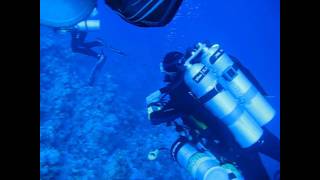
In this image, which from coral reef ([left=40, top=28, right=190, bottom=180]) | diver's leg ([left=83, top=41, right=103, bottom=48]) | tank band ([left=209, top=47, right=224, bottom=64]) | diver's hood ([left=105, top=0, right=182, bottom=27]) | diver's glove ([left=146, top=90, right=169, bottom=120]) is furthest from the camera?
diver's leg ([left=83, top=41, right=103, bottom=48])

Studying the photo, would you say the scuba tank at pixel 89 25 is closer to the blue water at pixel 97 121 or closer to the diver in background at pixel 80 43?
the diver in background at pixel 80 43

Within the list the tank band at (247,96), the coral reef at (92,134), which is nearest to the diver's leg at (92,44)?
the coral reef at (92,134)

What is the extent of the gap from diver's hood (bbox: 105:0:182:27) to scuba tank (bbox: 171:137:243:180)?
3.80m

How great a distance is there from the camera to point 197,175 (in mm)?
4656

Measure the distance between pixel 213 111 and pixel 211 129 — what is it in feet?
0.85

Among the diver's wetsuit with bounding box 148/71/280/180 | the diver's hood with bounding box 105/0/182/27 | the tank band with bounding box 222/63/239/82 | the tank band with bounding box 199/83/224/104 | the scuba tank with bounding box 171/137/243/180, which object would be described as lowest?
the scuba tank with bounding box 171/137/243/180

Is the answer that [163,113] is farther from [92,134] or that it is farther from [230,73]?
[92,134]

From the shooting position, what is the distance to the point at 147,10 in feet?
3.43

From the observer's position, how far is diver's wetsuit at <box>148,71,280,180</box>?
4570 mm

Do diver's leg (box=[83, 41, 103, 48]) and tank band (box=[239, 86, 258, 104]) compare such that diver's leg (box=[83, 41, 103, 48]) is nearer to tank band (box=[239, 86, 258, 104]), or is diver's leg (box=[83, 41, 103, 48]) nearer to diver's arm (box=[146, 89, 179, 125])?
diver's arm (box=[146, 89, 179, 125])

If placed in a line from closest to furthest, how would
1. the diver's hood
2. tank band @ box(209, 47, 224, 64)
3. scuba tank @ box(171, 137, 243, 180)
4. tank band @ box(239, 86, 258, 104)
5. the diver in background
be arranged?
1. the diver's hood
2. scuba tank @ box(171, 137, 243, 180)
3. tank band @ box(209, 47, 224, 64)
4. tank band @ box(239, 86, 258, 104)
5. the diver in background

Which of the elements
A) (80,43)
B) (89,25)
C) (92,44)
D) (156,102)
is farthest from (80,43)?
(156,102)

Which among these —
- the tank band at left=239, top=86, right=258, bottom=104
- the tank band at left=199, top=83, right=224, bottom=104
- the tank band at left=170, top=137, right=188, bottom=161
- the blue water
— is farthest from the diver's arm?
the blue water
